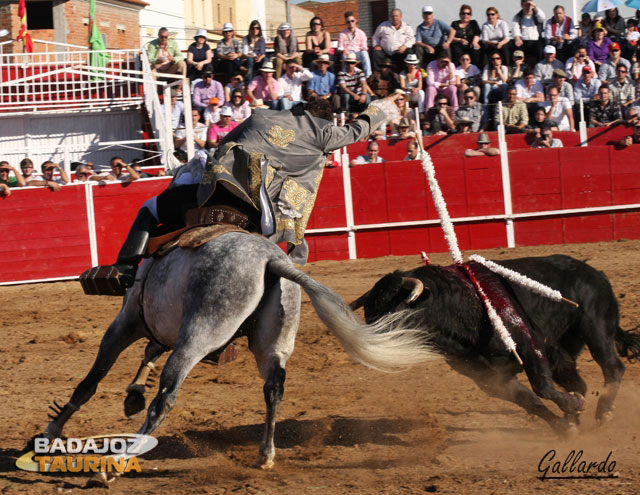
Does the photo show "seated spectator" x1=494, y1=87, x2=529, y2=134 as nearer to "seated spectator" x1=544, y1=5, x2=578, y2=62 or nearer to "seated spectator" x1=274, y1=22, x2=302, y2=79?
"seated spectator" x1=544, y1=5, x2=578, y2=62

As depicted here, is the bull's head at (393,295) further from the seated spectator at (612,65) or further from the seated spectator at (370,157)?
the seated spectator at (612,65)

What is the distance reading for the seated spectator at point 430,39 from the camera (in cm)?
1381

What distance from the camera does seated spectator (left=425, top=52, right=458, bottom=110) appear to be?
12.8 meters

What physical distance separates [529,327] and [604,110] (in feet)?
28.6

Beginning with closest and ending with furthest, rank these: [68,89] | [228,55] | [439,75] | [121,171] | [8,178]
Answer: [8,178], [121,171], [439,75], [228,55], [68,89]

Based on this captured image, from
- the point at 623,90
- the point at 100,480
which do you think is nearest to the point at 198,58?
the point at 623,90

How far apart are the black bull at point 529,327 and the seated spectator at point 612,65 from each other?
877 centimetres

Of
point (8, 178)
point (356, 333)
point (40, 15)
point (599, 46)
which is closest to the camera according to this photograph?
point (356, 333)

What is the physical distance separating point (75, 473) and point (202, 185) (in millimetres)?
1451

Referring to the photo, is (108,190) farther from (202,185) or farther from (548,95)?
(202,185)

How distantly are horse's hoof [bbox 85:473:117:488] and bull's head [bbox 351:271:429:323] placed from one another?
1.42 meters

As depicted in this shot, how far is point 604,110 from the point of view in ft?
41.9

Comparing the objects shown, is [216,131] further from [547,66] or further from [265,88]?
[547,66]

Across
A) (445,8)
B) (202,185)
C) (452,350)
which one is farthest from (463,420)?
(445,8)
